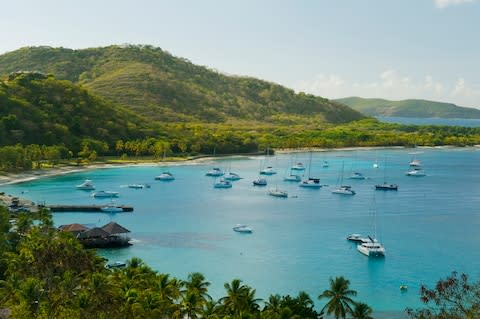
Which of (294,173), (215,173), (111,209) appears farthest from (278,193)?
(111,209)

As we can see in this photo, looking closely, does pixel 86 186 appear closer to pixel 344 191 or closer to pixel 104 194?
pixel 104 194

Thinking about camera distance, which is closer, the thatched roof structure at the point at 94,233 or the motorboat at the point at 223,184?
the thatched roof structure at the point at 94,233

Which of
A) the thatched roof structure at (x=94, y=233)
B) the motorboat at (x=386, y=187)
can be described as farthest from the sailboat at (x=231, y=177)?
the thatched roof structure at (x=94, y=233)

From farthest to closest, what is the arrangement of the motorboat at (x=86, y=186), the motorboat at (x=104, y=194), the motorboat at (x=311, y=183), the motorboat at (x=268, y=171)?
the motorboat at (x=268, y=171), the motorboat at (x=311, y=183), the motorboat at (x=86, y=186), the motorboat at (x=104, y=194)

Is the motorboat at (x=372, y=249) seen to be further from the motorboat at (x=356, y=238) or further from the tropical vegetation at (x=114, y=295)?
the tropical vegetation at (x=114, y=295)

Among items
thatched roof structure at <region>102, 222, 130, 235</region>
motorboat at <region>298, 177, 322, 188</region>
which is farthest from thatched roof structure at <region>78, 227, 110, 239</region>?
motorboat at <region>298, 177, 322, 188</region>

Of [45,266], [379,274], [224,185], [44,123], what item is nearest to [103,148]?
[44,123]

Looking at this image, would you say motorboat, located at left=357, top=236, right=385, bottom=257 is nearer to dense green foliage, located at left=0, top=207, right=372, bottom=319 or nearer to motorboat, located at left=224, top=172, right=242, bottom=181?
dense green foliage, located at left=0, top=207, right=372, bottom=319
